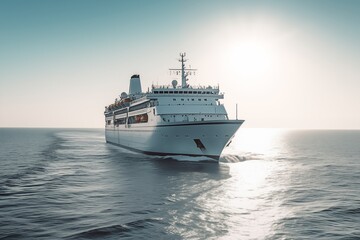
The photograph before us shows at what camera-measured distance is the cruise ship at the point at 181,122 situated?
37.3 metres

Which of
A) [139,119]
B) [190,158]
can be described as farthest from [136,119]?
[190,158]

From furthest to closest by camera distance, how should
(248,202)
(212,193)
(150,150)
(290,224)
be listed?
(150,150) → (212,193) → (248,202) → (290,224)

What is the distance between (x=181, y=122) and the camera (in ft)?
124

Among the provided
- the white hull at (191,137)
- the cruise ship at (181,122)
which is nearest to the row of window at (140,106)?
the cruise ship at (181,122)

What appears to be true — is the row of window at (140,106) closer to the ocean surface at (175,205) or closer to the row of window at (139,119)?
the row of window at (139,119)

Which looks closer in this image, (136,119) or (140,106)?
(140,106)

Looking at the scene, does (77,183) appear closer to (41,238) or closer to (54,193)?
(54,193)

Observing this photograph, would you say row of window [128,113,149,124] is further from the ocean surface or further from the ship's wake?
the ocean surface

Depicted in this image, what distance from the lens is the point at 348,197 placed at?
2366 centimetres

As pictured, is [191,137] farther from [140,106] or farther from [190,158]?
[140,106]

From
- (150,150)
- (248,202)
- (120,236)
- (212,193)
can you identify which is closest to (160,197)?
(212,193)

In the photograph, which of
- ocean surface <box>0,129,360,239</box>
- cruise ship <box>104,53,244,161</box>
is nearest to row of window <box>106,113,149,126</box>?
cruise ship <box>104,53,244,161</box>

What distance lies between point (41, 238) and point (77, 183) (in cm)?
1332

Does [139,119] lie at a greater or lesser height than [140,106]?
lesser
